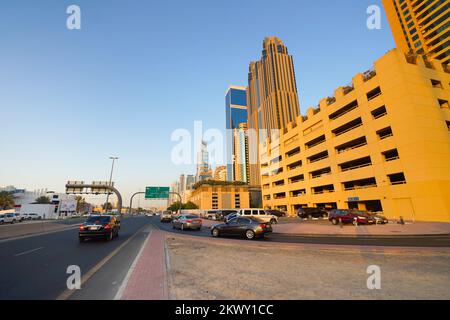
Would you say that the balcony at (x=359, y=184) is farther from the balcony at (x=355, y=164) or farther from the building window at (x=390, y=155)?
the building window at (x=390, y=155)

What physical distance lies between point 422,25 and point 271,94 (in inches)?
3655

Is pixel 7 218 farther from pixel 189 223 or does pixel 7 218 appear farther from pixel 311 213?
pixel 311 213

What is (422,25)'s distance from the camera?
2371 inches

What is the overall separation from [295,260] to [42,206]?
319 feet

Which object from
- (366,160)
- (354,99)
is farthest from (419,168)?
(354,99)

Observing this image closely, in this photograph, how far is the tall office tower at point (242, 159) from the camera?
185625 millimetres

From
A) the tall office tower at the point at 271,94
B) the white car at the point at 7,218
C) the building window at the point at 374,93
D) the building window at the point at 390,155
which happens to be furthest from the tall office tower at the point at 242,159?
the white car at the point at 7,218

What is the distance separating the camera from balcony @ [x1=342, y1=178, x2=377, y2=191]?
33.5 meters

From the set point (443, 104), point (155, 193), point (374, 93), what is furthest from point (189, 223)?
point (443, 104)

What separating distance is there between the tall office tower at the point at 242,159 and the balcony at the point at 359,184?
14491 centimetres

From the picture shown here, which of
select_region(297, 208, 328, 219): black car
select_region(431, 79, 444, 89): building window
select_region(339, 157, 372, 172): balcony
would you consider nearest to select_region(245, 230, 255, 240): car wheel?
select_region(297, 208, 328, 219): black car

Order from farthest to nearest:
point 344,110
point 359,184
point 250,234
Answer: point 344,110
point 359,184
point 250,234

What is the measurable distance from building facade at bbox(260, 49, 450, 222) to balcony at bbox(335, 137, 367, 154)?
0.16 m

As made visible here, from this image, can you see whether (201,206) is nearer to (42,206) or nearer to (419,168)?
(42,206)
